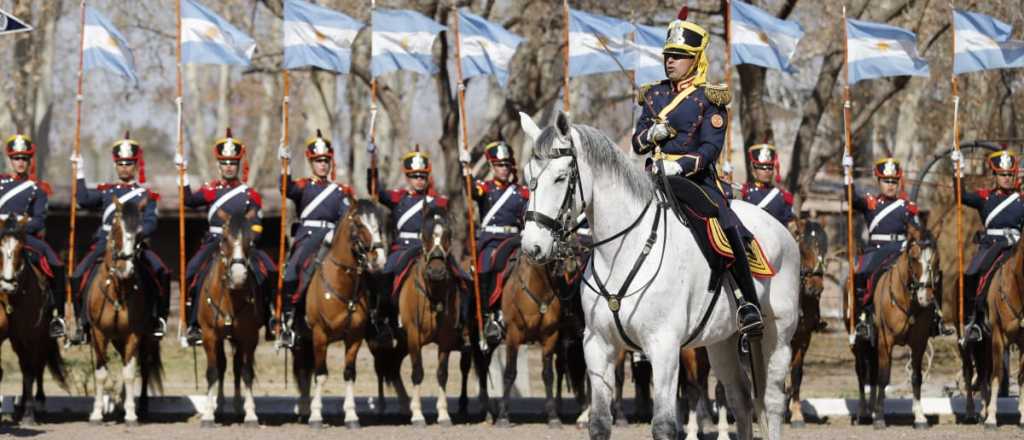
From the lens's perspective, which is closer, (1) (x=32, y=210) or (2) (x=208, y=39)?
(1) (x=32, y=210)

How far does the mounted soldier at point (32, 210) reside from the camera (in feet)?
53.4

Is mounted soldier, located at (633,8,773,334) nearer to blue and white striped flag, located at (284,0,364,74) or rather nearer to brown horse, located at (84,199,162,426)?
brown horse, located at (84,199,162,426)

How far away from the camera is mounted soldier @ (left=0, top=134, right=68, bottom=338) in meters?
16.3

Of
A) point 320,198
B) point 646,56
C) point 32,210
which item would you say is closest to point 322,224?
point 320,198

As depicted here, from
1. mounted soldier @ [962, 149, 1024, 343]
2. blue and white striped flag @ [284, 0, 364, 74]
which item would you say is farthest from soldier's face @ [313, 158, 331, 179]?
mounted soldier @ [962, 149, 1024, 343]

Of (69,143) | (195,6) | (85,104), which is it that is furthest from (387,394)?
(69,143)

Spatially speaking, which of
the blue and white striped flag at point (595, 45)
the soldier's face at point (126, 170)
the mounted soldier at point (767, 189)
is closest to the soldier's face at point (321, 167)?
the soldier's face at point (126, 170)

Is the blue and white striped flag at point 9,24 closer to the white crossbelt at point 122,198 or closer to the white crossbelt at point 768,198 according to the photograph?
the white crossbelt at point 122,198

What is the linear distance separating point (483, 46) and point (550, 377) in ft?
13.6

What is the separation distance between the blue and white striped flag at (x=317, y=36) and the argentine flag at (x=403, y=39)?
30 centimetres

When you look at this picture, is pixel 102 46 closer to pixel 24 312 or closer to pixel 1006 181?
pixel 24 312

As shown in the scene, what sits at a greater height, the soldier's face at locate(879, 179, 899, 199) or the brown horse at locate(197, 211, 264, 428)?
the soldier's face at locate(879, 179, 899, 199)

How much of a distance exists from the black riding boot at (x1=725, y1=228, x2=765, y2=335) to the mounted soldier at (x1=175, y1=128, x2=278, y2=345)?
7001 millimetres

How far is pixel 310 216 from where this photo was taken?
54.8 ft
